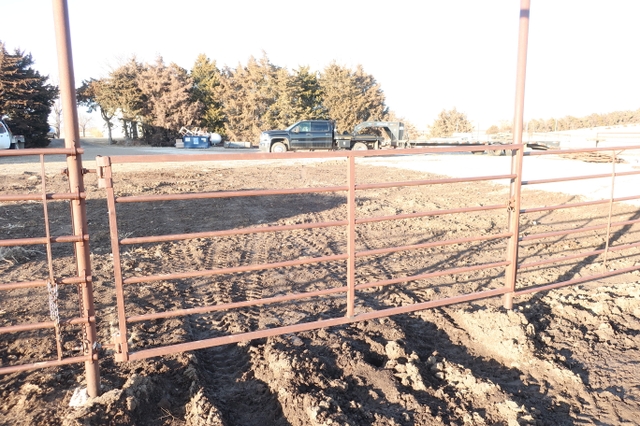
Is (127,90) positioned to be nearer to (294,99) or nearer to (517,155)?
(294,99)

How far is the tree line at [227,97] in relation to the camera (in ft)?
142

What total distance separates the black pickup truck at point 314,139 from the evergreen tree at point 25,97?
736 inches

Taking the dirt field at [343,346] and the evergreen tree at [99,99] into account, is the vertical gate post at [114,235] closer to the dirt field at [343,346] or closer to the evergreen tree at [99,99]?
the dirt field at [343,346]

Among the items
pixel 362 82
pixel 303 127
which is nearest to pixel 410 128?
pixel 362 82

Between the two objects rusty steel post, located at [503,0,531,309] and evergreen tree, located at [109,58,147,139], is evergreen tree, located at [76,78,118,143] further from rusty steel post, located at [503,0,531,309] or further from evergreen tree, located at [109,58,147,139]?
rusty steel post, located at [503,0,531,309]

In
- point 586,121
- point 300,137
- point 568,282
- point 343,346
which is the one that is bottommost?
point 343,346

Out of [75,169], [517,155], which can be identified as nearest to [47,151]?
[75,169]

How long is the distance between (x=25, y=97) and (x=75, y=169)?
123 feet

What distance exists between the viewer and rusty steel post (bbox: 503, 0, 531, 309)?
4.30 metres

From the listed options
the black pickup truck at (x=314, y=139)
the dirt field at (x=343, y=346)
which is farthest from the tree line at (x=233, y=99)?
the dirt field at (x=343, y=346)

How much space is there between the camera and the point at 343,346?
390 cm

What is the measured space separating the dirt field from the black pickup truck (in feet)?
62.8

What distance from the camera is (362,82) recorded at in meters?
47.1

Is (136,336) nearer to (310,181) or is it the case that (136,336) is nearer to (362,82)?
(310,181)
